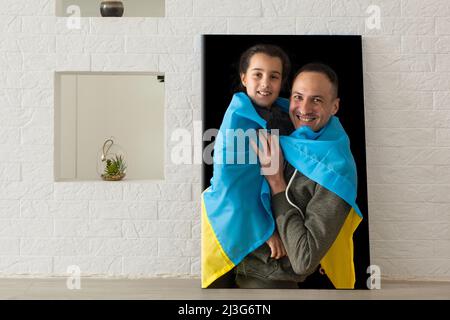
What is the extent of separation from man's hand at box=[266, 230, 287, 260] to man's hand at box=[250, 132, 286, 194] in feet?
0.75

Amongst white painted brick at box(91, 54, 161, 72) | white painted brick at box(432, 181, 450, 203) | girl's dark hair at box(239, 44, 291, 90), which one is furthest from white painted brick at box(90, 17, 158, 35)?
white painted brick at box(432, 181, 450, 203)

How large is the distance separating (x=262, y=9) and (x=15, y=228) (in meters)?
1.80

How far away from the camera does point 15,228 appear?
122 inches

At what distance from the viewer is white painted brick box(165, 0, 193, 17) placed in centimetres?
312

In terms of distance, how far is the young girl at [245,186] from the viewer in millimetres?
2887

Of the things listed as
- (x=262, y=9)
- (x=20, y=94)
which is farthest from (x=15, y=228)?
(x=262, y=9)

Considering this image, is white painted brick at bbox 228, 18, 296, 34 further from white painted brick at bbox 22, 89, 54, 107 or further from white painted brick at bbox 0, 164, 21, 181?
white painted brick at bbox 0, 164, 21, 181

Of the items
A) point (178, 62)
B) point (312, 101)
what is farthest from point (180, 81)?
point (312, 101)

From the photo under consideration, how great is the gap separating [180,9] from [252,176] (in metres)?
1.01

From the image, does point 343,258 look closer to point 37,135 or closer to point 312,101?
point 312,101

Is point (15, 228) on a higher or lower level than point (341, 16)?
lower

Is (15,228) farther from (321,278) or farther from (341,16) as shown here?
(341,16)

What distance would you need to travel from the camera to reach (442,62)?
3.11 metres
